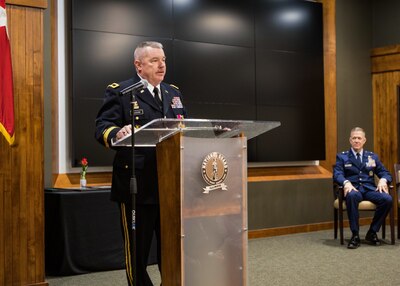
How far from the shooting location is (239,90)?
6.09 m

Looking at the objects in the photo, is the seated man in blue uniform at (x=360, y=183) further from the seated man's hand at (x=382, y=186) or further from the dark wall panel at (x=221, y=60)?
the dark wall panel at (x=221, y=60)

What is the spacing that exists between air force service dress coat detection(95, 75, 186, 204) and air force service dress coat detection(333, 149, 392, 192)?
3335 mm

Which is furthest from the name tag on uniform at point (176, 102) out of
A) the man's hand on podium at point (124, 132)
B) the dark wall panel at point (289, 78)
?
the dark wall panel at point (289, 78)

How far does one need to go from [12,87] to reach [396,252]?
3620mm

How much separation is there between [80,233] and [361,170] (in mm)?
2928

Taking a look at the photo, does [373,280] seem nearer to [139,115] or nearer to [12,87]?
[139,115]

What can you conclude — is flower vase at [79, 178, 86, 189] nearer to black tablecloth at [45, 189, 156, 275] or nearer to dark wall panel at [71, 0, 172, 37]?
black tablecloth at [45, 189, 156, 275]

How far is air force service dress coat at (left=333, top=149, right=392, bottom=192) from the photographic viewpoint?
559 centimetres

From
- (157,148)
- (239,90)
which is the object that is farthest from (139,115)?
(239,90)

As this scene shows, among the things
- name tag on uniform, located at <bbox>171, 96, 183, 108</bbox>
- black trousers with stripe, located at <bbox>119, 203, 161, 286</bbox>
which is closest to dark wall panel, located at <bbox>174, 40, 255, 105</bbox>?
→ name tag on uniform, located at <bbox>171, 96, 183, 108</bbox>

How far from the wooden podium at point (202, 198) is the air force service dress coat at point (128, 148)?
6.0 inches

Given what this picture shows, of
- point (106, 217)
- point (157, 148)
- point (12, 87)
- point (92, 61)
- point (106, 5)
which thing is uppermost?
point (106, 5)

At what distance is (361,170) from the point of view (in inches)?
222

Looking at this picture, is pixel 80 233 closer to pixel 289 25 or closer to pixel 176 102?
pixel 176 102
